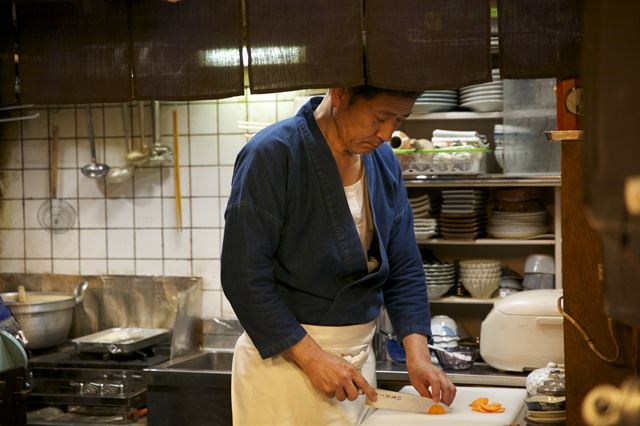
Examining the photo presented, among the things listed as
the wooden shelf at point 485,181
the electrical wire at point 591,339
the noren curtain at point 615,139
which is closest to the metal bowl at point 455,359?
the wooden shelf at point 485,181

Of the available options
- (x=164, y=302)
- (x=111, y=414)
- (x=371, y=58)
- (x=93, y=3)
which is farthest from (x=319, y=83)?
(x=164, y=302)

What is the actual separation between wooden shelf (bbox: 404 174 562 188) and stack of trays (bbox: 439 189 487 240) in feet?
0.25

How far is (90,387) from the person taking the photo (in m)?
3.93

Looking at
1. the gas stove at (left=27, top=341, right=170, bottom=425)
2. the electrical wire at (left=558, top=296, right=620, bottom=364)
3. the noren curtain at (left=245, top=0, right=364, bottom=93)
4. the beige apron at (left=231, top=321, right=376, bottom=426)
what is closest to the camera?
the electrical wire at (left=558, top=296, right=620, bottom=364)

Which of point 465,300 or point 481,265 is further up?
point 481,265

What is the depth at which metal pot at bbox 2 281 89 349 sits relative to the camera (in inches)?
166

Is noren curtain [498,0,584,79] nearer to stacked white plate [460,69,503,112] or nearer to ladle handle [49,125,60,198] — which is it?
stacked white plate [460,69,503,112]

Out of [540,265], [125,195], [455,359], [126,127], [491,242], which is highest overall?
[126,127]

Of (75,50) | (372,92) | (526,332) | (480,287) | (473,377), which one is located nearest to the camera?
(372,92)

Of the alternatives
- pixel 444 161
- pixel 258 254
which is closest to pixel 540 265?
pixel 444 161

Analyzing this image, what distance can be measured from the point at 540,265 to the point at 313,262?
1.93 metres

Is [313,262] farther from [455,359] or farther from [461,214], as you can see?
[461,214]

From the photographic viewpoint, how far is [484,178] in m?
3.92

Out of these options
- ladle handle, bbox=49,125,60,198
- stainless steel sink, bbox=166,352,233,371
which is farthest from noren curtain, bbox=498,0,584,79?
ladle handle, bbox=49,125,60,198
